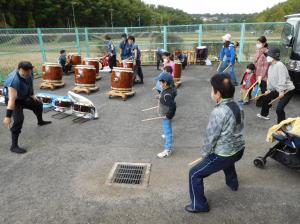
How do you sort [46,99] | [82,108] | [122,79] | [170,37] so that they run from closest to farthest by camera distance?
[82,108] < [46,99] < [122,79] < [170,37]

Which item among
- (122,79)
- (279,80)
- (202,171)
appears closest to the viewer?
(202,171)

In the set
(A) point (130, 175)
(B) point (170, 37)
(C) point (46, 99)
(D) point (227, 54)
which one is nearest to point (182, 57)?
(B) point (170, 37)

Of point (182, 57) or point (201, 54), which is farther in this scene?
point (201, 54)

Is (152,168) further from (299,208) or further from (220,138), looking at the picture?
(299,208)

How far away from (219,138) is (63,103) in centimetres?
504

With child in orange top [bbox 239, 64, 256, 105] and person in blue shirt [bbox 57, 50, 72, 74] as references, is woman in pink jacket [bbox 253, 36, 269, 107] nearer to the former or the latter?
child in orange top [bbox 239, 64, 256, 105]

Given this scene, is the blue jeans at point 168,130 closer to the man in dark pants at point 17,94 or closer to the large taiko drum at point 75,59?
the man in dark pants at point 17,94

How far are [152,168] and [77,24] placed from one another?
2464 inches

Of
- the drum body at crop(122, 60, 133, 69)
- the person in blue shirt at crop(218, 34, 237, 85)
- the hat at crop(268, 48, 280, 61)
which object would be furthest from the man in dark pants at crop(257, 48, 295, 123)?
the drum body at crop(122, 60, 133, 69)

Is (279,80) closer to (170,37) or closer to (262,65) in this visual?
(262,65)

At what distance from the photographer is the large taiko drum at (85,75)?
9.12 metres

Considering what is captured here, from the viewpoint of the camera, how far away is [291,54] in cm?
780

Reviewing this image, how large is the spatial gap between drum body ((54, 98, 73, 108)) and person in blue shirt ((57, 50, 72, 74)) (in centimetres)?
608

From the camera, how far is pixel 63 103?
722cm
